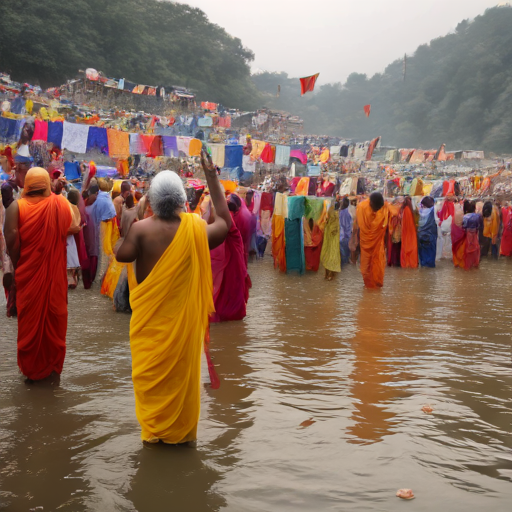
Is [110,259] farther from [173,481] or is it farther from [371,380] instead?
[173,481]

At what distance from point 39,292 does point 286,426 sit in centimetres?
212

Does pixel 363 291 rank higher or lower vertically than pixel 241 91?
lower

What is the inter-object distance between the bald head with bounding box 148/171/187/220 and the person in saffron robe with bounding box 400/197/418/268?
11120mm

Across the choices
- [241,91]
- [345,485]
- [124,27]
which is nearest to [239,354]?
[345,485]

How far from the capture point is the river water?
10.7 ft

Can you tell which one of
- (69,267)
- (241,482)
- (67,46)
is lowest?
(241,482)

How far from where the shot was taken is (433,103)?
268ft

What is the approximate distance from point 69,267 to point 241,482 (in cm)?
656

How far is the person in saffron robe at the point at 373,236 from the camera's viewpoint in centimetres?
1058

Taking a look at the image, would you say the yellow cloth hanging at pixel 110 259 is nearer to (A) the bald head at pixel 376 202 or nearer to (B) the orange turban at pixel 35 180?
(B) the orange turban at pixel 35 180

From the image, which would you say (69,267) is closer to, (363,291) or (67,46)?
(363,291)

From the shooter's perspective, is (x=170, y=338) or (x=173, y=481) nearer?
(x=173, y=481)

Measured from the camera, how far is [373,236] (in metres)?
10.6

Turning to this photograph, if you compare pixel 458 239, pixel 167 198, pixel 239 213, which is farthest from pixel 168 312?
pixel 458 239
